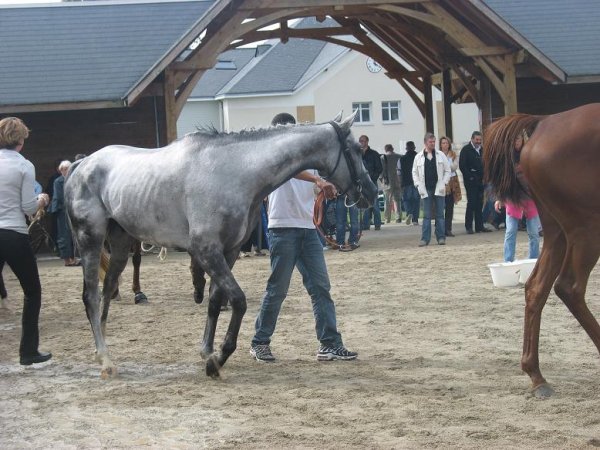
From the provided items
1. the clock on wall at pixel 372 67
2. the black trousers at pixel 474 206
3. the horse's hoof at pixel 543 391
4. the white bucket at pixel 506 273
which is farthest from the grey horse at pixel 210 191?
the clock on wall at pixel 372 67

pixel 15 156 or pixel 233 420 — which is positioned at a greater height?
pixel 15 156

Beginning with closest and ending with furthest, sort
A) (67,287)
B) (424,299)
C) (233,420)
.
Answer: (233,420)
(424,299)
(67,287)

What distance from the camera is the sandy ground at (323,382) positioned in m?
5.87

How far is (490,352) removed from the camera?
8.12 meters

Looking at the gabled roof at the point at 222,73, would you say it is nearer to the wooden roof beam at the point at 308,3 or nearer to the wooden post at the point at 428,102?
the wooden post at the point at 428,102

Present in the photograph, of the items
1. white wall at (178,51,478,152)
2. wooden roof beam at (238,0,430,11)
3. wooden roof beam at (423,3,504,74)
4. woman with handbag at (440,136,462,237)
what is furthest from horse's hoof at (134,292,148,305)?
white wall at (178,51,478,152)

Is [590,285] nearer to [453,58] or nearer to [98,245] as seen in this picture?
[98,245]

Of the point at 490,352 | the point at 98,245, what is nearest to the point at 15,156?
the point at 98,245

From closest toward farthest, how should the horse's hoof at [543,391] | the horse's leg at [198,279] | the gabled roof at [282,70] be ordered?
the horse's hoof at [543,391]
the horse's leg at [198,279]
the gabled roof at [282,70]

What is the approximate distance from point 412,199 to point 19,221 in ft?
52.2

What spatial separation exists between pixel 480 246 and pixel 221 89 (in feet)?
134

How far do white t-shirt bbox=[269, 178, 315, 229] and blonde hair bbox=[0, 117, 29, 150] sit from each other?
7.01 feet

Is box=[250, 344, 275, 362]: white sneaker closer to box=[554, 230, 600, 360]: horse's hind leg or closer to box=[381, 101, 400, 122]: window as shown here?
box=[554, 230, 600, 360]: horse's hind leg

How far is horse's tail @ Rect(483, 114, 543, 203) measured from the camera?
719 cm
